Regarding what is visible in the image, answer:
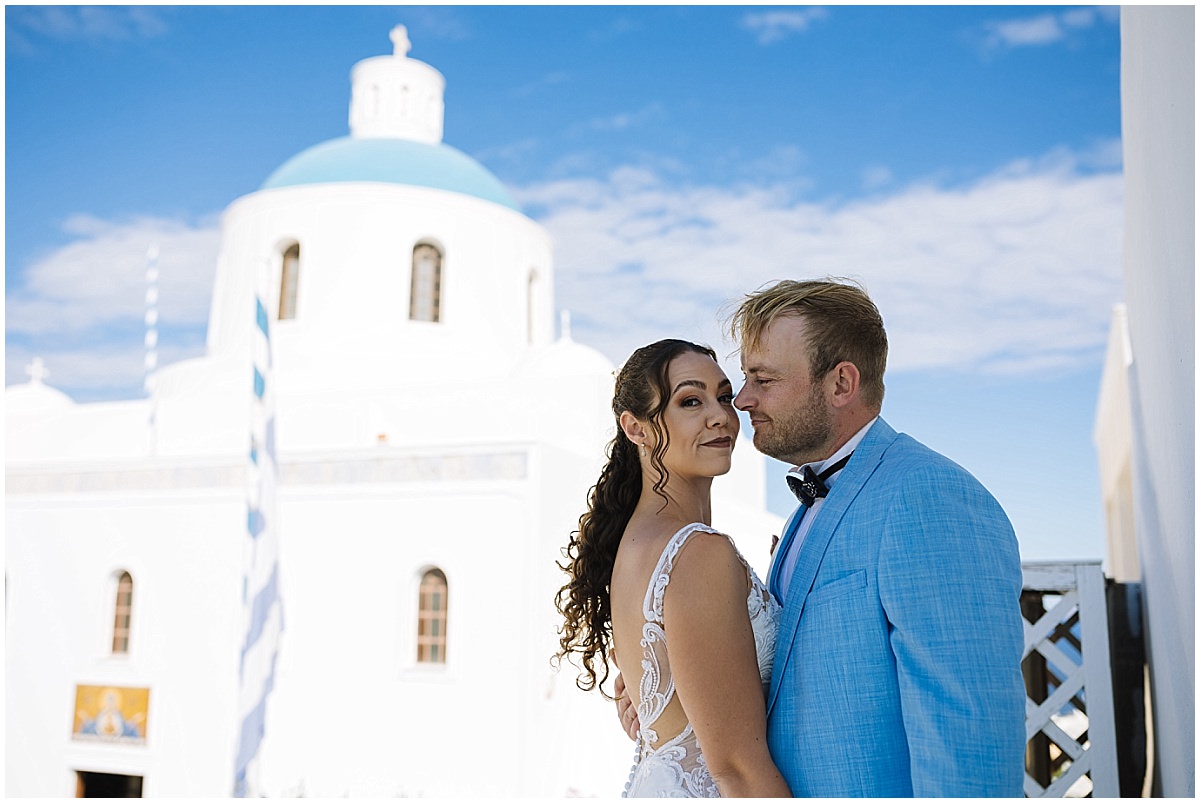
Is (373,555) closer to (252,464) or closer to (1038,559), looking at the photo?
(252,464)

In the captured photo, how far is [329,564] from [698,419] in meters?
8.39

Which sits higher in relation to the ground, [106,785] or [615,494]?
[615,494]

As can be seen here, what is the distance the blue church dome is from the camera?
46.3ft

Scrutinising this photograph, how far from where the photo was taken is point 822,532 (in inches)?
67.1

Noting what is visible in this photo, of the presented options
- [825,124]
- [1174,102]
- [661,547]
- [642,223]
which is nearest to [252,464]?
[661,547]

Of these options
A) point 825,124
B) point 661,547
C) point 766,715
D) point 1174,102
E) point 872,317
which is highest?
point 825,124

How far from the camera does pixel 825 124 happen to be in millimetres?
15453

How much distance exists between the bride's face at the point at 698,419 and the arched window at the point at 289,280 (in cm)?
1251

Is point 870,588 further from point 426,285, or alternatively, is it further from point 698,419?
point 426,285

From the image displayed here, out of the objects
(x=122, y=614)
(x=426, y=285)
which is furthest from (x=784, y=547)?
(x=426, y=285)

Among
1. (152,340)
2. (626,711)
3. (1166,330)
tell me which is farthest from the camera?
(152,340)

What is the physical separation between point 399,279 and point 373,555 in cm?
508

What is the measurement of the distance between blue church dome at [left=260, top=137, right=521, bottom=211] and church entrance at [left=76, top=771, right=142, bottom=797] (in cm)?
815

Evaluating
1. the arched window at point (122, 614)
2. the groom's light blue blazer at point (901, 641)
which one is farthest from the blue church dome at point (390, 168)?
the groom's light blue blazer at point (901, 641)
